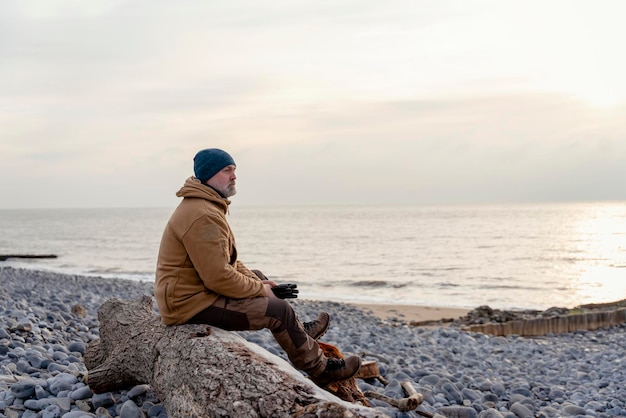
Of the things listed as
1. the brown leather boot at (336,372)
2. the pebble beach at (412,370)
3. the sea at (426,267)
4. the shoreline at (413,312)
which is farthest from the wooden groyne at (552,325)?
the brown leather boot at (336,372)

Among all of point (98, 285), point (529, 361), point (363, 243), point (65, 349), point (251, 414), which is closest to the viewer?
point (251, 414)

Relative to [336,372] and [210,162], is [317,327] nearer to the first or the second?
[336,372]

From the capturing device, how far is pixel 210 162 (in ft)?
15.8

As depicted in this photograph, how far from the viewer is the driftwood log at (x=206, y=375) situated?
367 centimetres

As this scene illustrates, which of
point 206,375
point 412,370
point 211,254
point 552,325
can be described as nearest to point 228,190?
point 211,254

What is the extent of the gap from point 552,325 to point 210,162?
13480 millimetres

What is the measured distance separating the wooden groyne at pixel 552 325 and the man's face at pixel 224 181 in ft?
37.4

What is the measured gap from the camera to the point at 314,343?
16.6ft

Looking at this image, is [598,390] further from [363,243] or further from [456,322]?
[363,243]

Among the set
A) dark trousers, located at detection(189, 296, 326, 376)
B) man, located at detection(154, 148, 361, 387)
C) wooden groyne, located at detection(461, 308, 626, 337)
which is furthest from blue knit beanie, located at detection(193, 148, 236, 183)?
wooden groyne, located at detection(461, 308, 626, 337)

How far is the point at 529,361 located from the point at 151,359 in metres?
8.24

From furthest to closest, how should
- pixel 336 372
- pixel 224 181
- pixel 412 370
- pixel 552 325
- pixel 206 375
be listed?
pixel 552 325
pixel 412 370
pixel 336 372
pixel 224 181
pixel 206 375

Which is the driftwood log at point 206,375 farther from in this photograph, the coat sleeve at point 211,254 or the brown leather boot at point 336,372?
the brown leather boot at point 336,372

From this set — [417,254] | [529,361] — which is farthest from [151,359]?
[417,254]
